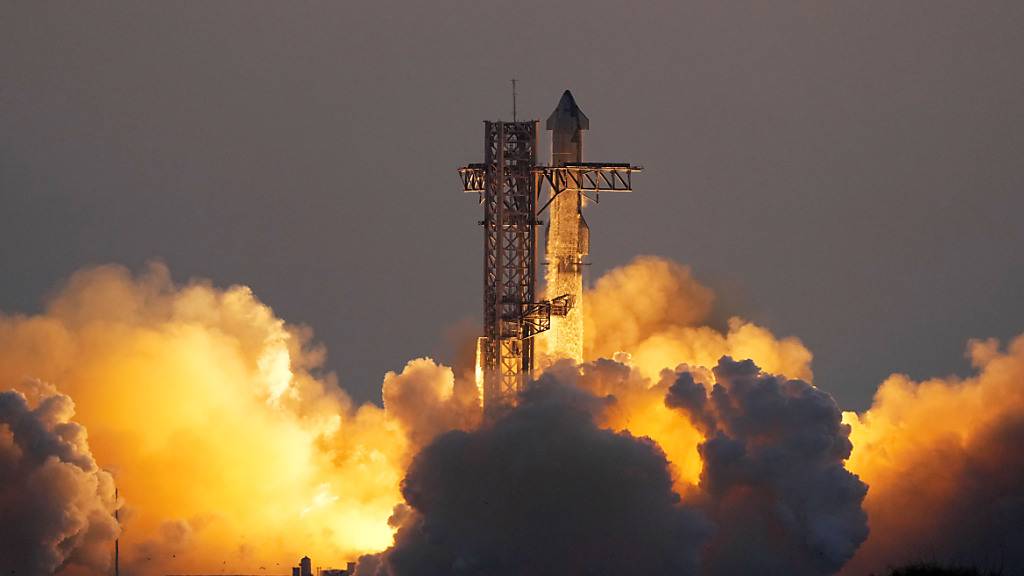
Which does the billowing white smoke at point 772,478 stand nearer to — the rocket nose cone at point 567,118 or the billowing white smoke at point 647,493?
the billowing white smoke at point 647,493

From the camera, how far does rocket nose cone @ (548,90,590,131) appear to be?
14350 cm

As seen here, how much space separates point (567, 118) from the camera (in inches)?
5650

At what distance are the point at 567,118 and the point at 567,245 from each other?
4362 millimetres

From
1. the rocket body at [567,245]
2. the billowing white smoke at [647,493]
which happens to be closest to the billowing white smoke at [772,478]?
the billowing white smoke at [647,493]

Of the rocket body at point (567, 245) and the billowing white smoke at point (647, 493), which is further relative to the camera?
the rocket body at point (567, 245)

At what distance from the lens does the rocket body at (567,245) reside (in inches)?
5635

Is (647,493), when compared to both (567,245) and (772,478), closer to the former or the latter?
(772,478)

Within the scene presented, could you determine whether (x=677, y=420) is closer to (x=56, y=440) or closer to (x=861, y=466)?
(x=861, y=466)

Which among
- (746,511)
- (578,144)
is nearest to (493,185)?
(578,144)

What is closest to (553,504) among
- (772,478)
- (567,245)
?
(772,478)

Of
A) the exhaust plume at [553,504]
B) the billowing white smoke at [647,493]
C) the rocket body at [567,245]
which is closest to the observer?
the exhaust plume at [553,504]

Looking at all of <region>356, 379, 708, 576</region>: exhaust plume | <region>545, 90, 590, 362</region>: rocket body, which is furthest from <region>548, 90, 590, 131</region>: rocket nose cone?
<region>356, 379, 708, 576</region>: exhaust plume

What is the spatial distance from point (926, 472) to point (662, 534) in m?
11.5

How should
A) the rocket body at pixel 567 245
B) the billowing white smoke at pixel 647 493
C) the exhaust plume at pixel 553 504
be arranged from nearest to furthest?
the exhaust plume at pixel 553 504 → the billowing white smoke at pixel 647 493 → the rocket body at pixel 567 245
